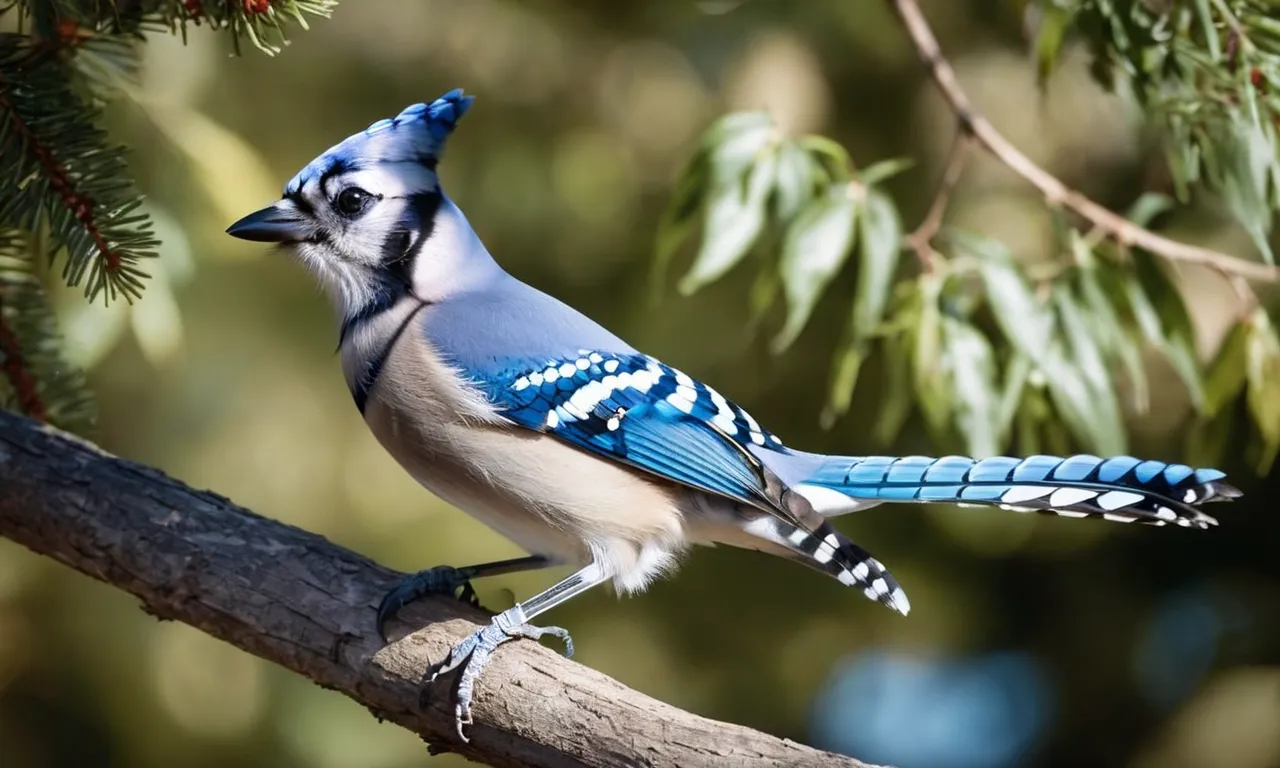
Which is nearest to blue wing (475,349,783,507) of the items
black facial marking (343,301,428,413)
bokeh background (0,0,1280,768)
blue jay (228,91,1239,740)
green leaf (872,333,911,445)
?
blue jay (228,91,1239,740)

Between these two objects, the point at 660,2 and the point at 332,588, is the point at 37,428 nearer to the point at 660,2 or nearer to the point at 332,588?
the point at 332,588

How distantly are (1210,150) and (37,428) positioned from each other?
58.3 inches

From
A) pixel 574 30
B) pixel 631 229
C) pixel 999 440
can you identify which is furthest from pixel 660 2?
pixel 999 440

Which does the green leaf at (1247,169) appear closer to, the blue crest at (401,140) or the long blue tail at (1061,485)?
the long blue tail at (1061,485)

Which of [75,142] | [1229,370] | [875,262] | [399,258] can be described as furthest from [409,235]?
[1229,370]

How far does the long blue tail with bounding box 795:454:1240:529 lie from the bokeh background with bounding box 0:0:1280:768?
40.6 inches

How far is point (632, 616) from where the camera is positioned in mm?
2785

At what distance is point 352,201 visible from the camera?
5.24 feet

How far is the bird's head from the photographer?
5.10ft

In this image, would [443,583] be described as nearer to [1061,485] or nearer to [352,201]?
[352,201]

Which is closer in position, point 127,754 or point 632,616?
point 127,754

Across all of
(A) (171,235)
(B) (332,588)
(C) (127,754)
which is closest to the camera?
(B) (332,588)

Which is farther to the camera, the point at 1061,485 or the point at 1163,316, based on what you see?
the point at 1163,316

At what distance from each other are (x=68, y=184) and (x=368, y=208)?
0.34m
